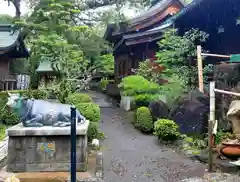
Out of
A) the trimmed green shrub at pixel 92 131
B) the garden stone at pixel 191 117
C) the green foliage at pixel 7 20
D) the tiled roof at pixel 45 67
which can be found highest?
the green foliage at pixel 7 20

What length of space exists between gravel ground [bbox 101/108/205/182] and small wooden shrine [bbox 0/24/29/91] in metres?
10.2

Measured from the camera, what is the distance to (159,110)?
13.2 meters

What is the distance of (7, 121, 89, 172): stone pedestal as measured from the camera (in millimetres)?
7391

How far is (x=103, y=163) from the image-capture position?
8.51 meters

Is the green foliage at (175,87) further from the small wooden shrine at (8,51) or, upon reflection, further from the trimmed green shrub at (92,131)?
the small wooden shrine at (8,51)

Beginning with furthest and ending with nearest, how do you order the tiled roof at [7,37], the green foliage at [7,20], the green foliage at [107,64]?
the green foliage at [107,64], the green foliage at [7,20], the tiled roof at [7,37]

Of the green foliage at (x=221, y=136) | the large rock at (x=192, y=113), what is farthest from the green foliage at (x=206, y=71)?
the green foliage at (x=221, y=136)

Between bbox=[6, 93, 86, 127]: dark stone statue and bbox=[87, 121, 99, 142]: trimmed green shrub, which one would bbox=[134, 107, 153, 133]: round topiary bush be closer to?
bbox=[87, 121, 99, 142]: trimmed green shrub

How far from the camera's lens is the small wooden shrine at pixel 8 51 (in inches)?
780

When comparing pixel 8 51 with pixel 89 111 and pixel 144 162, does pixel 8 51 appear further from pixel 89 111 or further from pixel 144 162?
pixel 144 162

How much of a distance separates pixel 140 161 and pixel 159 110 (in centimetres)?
469

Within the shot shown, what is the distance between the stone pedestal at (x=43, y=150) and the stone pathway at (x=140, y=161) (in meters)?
1.04

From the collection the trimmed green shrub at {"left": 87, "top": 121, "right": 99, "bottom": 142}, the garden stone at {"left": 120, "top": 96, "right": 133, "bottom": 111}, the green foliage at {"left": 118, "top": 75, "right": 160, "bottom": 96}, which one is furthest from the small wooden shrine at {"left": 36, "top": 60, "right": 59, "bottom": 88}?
the trimmed green shrub at {"left": 87, "top": 121, "right": 99, "bottom": 142}

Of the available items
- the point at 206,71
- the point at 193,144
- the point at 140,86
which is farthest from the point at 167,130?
the point at 140,86
